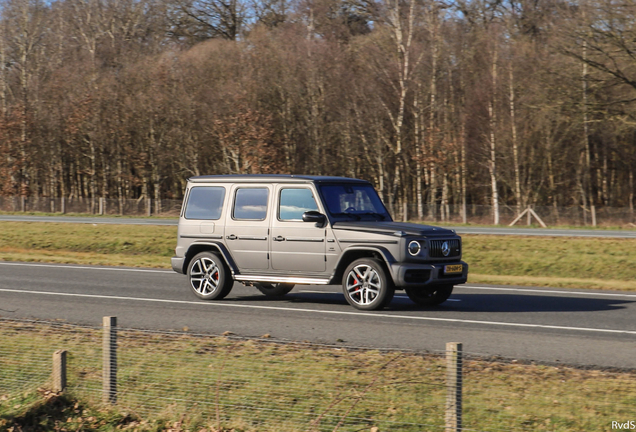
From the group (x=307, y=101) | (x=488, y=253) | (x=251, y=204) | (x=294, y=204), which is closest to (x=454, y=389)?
(x=294, y=204)

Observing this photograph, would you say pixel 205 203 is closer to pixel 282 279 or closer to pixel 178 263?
pixel 178 263

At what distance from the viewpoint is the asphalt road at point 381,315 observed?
9312 millimetres

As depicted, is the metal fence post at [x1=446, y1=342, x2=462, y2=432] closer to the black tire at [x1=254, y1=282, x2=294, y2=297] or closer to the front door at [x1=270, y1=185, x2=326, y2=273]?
the front door at [x1=270, y1=185, x2=326, y2=273]

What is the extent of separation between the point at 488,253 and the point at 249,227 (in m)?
12.0

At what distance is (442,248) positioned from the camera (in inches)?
472

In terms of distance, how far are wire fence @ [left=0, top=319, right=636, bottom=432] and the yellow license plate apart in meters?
3.60

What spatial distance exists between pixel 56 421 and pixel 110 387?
63 cm

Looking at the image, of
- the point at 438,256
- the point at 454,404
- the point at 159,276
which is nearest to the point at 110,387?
the point at 454,404

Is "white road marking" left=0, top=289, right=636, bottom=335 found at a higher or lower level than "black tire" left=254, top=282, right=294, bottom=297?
lower

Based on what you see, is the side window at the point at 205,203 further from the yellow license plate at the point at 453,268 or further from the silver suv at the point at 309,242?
the yellow license plate at the point at 453,268

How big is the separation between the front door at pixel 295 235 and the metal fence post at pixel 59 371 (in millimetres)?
5558

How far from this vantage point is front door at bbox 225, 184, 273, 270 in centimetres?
1272

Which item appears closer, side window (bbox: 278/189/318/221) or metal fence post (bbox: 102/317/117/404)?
metal fence post (bbox: 102/317/117/404)

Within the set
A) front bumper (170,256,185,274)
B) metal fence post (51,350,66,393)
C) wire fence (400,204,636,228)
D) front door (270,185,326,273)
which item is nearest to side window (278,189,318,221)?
front door (270,185,326,273)
